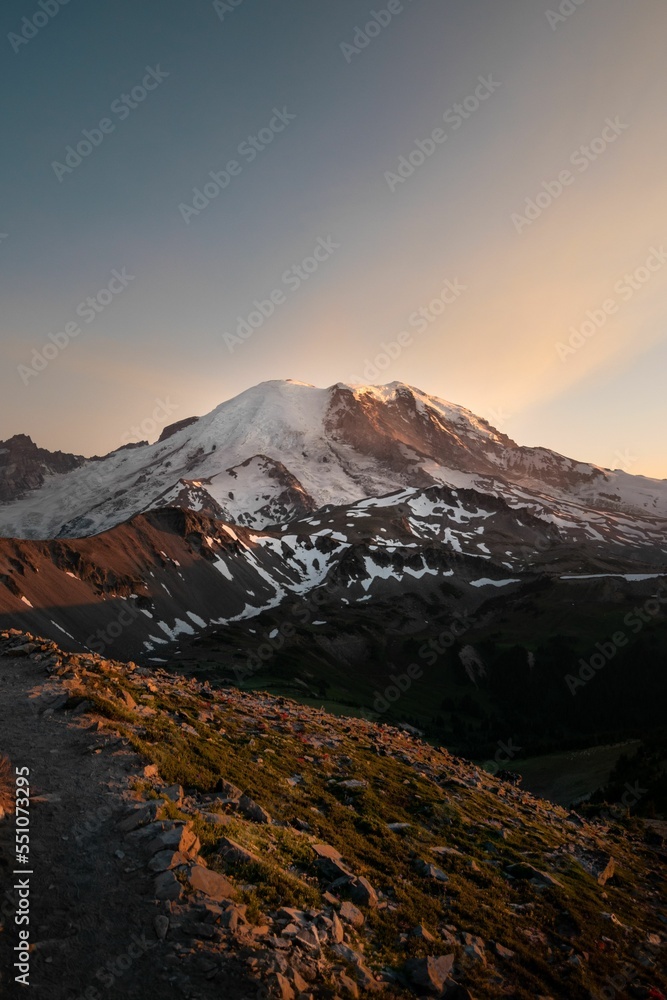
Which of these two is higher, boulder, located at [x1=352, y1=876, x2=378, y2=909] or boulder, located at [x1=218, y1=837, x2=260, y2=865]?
boulder, located at [x1=218, y1=837, x2=260, y2=865]

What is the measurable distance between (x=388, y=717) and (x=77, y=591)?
86833 millimetres

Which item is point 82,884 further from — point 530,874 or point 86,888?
point 530,874

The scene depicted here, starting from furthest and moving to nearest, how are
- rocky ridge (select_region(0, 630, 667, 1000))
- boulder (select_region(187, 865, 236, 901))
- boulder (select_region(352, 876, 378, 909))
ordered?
boulder (select_region(352, 876, 378, 909)), boulder (select_region(187, 865, 236, 901)), rocky ridge (select_region(0, 630, 667, 1000))

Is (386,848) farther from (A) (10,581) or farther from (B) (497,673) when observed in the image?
(B) (497,673)

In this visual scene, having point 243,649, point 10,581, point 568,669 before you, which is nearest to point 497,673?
point 568,669

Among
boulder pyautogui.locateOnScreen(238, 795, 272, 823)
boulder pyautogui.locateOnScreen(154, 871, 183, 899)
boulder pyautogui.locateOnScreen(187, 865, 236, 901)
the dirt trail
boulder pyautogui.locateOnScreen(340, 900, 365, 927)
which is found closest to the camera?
the dirt trail

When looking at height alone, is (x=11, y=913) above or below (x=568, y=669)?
above

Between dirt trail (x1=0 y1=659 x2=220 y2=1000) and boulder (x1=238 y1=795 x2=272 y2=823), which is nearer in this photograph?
dirt trail (x1=0 y1=659 x2=220 y2=1000)

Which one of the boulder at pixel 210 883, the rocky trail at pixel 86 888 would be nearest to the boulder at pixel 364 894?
the boulder at pixel 210 883

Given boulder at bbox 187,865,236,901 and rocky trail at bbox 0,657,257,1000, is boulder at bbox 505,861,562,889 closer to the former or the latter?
boulder at bbox 187,865,236,901

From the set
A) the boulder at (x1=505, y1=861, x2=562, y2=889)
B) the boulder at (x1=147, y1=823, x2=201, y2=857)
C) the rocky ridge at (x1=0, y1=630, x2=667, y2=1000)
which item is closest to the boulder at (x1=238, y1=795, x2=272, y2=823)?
the rocky ridge at (x1=0, y1=630, x2=667, y2=1000)

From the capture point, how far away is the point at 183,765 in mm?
18953

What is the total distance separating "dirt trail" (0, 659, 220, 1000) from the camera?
398 inches

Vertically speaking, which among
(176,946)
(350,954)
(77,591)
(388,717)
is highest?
(176,946)
